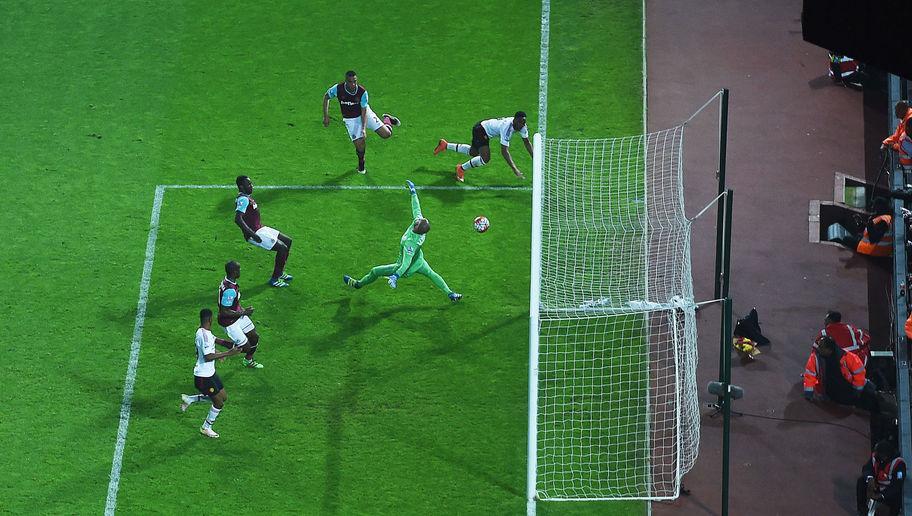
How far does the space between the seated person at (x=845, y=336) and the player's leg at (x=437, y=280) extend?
4.68 m

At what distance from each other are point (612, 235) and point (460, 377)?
3.18 meters

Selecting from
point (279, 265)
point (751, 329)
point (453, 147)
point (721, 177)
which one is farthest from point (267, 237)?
point (751, 329)

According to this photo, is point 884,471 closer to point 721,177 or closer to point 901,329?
point 901,329

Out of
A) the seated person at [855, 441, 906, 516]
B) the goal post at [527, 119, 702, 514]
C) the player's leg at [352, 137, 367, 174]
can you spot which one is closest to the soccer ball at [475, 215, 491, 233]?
the goal post at [527, 119, 702, 514]

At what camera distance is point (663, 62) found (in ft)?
72.9

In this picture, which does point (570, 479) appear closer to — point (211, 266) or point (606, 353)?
point (606, 353)

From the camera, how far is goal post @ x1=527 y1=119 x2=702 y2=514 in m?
16.4

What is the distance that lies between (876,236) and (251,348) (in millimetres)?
8456

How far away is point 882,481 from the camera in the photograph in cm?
1541

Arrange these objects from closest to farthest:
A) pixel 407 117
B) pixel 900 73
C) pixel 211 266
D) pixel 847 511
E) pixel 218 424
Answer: pixel 900 73 < pixel 847 511 < pixel 218 424 < pixel 211 266 < pixel 407 117

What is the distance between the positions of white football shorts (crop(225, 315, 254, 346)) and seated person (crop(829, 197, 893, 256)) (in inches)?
319

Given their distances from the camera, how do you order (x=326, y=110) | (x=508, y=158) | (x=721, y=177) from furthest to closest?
(x=326, y=110)
(x=508, y=158)
(x=721, y=177)

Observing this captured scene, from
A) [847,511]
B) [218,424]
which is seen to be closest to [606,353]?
[847,511]

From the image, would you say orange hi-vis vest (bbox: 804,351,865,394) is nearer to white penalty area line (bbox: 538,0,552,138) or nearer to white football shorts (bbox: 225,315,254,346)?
white penalty area line (bbox: 538,0,552,138)
